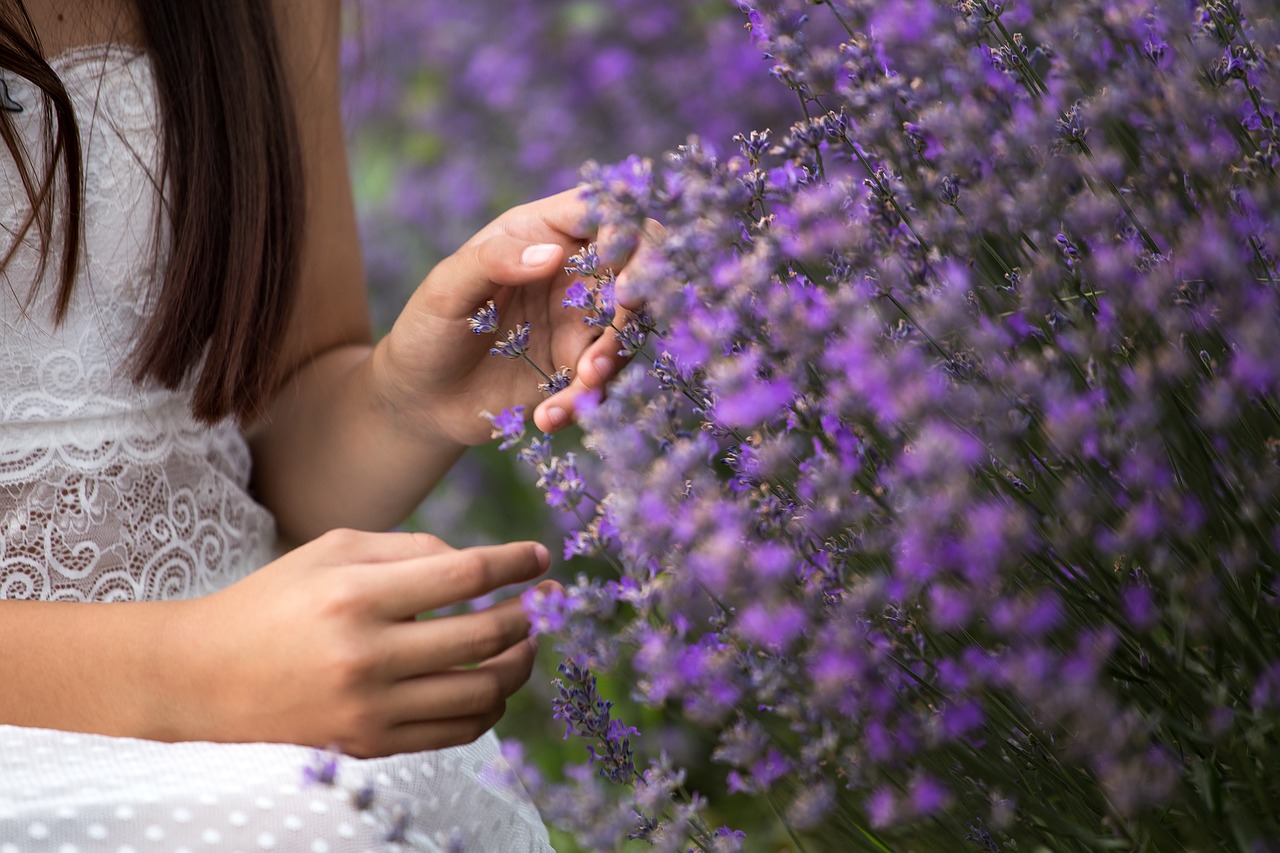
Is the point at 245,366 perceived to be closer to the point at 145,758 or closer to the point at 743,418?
the point at 145,758

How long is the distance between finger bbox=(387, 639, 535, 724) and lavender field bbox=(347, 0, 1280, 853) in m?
0.09

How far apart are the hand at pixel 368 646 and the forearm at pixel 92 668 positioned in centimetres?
5

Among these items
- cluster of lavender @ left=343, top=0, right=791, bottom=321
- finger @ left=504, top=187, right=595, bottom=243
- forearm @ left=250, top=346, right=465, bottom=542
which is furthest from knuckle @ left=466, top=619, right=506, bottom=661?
cluster of lavender @ left=343, top=0, right=791, bottom=321

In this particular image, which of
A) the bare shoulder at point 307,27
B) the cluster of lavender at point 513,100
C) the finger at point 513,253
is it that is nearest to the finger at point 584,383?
the finger at point 513,253

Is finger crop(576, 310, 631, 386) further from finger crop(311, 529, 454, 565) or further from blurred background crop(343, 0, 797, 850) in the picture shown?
blurred background crop(343, 0, 797, 850)

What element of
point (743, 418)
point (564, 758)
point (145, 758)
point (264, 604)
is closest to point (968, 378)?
point (743, 418)

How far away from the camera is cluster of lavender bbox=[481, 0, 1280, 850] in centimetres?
51

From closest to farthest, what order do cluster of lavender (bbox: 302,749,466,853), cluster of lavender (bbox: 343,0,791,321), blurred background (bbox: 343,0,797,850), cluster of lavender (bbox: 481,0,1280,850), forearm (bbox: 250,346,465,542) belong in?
cluster of lavender (bbox: 481,0,1280,850) < cluster of lavender (bbox: 302,749,466,853) < forearm (bbox: 250,346,465,542) < blurred background (bbox: 343,0,797,850) < cluster of lavender (bbox: 343,0,791,321)

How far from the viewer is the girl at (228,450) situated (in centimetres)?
79

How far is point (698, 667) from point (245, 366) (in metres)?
0.83

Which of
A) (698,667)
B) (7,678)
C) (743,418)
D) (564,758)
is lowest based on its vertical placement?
(564,758)

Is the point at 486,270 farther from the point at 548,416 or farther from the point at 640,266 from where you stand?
the point at 640,266

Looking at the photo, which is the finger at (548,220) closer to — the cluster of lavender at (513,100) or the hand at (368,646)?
the hand at (368,646)

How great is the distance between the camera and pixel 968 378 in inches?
24.4
